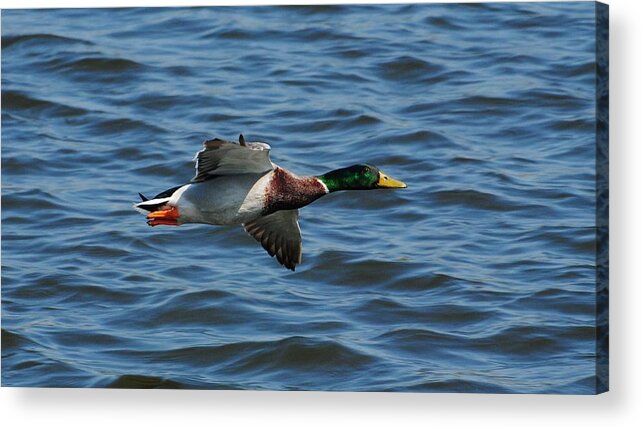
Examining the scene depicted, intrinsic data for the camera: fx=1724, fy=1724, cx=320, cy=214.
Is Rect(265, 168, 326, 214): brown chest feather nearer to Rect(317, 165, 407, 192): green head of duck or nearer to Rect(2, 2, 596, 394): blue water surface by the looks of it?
Rect(317, 165, 407, 192): green head of duck

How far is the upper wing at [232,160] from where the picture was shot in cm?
694

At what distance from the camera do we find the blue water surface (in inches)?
291

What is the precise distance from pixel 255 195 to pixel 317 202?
496 mm

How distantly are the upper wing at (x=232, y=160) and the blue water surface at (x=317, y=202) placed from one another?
502mm

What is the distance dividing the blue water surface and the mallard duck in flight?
12 cm

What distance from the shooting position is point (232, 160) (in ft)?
23.1

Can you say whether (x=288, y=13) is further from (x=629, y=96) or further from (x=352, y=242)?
(x=629, y=96)

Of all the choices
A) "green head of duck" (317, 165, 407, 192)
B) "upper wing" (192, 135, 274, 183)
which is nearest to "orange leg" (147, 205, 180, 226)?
"upper wing" (192, 135, 274, 183)

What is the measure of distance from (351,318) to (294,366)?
1.08ft

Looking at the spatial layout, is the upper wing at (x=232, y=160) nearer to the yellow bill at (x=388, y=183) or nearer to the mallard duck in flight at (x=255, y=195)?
the mallard duck in flight at (x=255, y=195)

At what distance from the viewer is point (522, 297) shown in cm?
741

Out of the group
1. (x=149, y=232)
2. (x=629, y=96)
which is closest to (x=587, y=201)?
(x=629, y=96)

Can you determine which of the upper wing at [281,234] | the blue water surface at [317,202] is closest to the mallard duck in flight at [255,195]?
the upper wing at [281,234]

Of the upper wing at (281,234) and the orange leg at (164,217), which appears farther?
the upper wing at (281,234)
